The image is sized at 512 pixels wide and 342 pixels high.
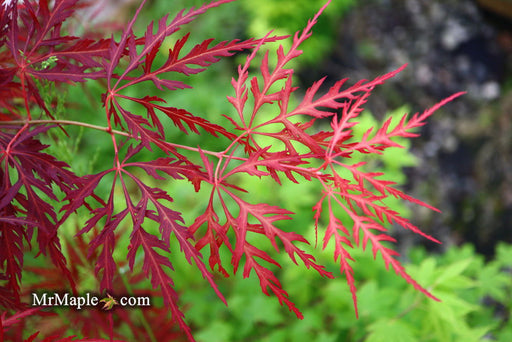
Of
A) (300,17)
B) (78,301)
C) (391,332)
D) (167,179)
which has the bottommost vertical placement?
(391,332)

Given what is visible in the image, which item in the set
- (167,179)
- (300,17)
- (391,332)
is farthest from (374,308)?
(300,17)

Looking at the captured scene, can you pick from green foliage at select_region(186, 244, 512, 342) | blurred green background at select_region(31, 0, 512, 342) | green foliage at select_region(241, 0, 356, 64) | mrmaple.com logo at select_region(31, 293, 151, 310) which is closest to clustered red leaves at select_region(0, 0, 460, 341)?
mrmaple.com logo at select_region(31, 293, 151, 310)

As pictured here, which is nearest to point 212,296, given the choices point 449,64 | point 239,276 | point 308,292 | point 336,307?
point 239,276

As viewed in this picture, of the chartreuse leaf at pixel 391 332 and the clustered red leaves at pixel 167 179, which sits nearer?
the clustered red leaves at pixel 167 179

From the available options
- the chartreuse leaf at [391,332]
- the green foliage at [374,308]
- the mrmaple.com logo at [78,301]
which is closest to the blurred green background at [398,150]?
the green foliage at [374,308]

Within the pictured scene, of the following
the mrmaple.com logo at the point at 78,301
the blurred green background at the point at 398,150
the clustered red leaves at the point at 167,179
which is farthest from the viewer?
the blurred green background at the point at 398,150

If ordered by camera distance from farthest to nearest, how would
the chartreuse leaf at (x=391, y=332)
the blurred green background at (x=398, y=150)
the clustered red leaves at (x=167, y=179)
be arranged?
the blurred green background at (x=398, y=150), the chartreuse leaf at (x=391, y=332), the clustered red leaves at (x=167, y=179)

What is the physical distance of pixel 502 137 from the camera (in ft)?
9.96

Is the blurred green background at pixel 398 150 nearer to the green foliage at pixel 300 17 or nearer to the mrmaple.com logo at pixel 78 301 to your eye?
the green foliage at pixel 300 17

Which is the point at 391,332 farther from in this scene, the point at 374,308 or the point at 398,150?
the point at 398,150

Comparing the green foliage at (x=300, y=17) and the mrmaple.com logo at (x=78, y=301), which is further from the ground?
the green foliage at (x=300, y=17)

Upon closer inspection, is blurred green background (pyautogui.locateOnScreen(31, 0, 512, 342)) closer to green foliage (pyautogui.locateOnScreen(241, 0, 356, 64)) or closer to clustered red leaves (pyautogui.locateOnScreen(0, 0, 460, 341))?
green foliage (pyautogui.locateOnScreen(241, 0, 356, 64))

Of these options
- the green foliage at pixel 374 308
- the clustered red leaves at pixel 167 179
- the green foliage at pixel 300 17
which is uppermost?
the green foliage at pixel 300 17

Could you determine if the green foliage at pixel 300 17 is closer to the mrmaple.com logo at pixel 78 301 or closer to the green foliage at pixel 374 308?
the green foliage at pixel 374 308
